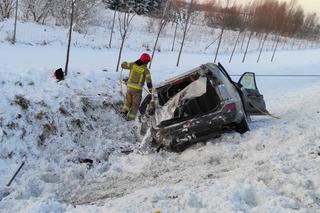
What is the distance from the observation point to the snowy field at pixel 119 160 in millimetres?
4754

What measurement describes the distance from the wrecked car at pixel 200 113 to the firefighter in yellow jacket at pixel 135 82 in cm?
130

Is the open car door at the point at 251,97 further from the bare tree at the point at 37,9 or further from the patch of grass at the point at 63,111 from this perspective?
the bare tree at the point at 37,9

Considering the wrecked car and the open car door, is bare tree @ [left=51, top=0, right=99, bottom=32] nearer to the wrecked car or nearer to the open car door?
the open car door

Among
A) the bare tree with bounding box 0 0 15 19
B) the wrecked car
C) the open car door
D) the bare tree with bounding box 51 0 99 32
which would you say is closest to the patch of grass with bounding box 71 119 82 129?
the wrecked car

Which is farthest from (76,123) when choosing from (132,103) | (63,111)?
(132,103)

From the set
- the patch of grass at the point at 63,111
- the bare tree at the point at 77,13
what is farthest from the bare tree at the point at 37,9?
the patch of grass at the point at 63,111

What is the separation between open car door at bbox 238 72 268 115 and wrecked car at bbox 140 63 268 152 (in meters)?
0.96

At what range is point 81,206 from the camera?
197 inches

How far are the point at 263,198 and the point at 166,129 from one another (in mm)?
2723

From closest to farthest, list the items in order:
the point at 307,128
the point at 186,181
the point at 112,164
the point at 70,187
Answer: the point at 186,181 < the point at 70,187 < the point at 112,164 < the point at 307,128

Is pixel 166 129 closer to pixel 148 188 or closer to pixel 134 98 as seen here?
pixel 148 188

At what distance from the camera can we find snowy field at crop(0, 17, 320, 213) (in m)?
4.75

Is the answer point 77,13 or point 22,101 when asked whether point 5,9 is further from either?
point 22,101

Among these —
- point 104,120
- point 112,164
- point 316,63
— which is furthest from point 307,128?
point 316,63
